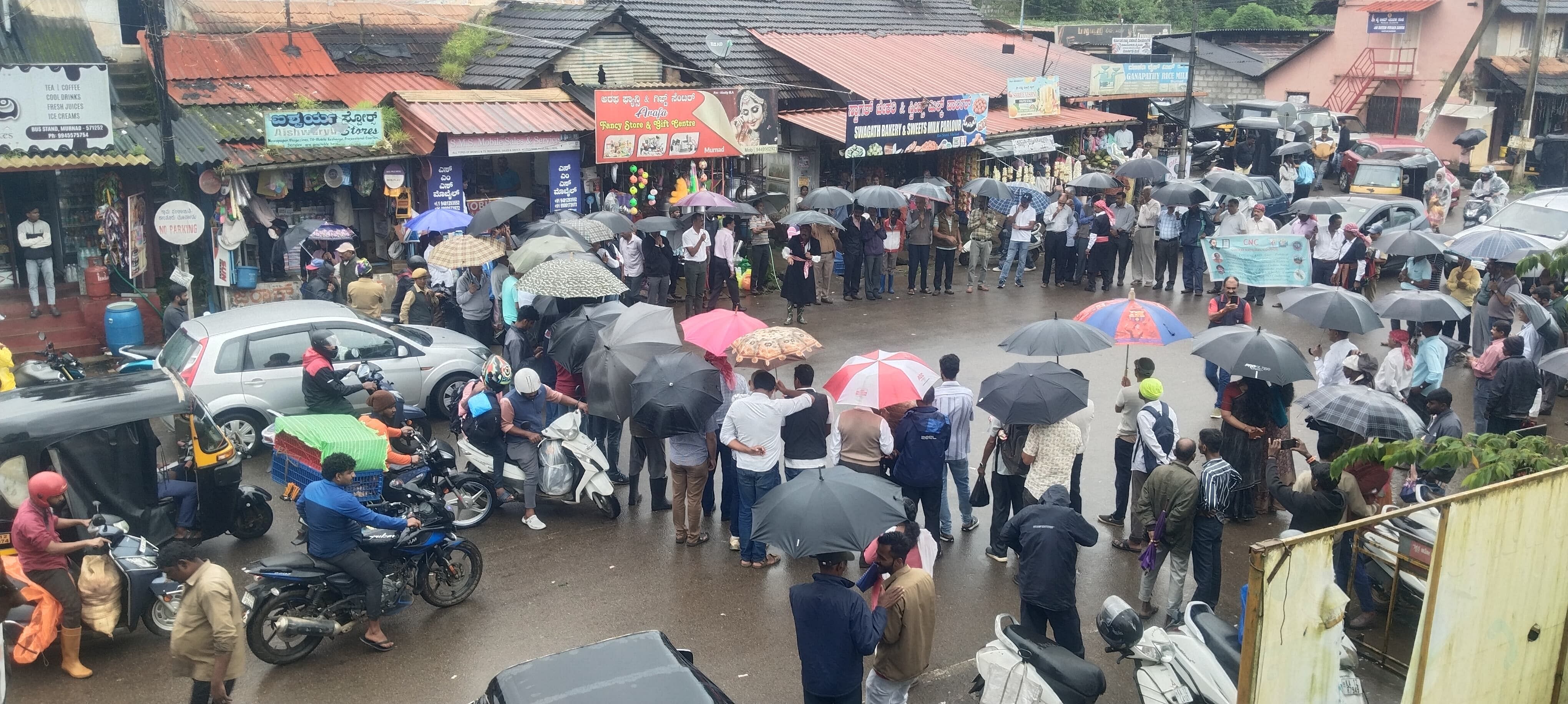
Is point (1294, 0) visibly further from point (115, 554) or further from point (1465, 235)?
point (115, 554)

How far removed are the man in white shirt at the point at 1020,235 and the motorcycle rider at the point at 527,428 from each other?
11096 mm

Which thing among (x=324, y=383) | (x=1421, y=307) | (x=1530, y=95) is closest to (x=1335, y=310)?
(x=1421, y=307)

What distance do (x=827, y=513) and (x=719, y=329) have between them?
3.77 meters

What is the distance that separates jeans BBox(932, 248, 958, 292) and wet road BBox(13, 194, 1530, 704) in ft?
24.4

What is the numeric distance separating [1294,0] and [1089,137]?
94.6ft

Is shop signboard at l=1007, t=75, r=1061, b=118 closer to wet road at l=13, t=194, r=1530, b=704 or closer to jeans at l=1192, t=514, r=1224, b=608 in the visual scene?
wet road at l=13, t=194, r=1530, b=704

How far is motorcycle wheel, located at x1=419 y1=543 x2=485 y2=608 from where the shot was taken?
8.17m

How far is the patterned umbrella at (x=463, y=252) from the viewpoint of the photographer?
13.8 meters

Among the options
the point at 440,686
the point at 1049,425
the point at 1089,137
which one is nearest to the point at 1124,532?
the point at 1049,425

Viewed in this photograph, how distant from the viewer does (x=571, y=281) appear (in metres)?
11.9

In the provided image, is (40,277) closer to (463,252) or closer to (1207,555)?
(463,252)

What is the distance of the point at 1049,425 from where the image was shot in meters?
8.61

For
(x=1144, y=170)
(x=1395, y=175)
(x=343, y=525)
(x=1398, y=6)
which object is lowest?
(x=343, y=525)

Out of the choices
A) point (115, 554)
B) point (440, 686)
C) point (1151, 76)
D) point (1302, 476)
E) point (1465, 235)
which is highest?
point (1151, 76)
